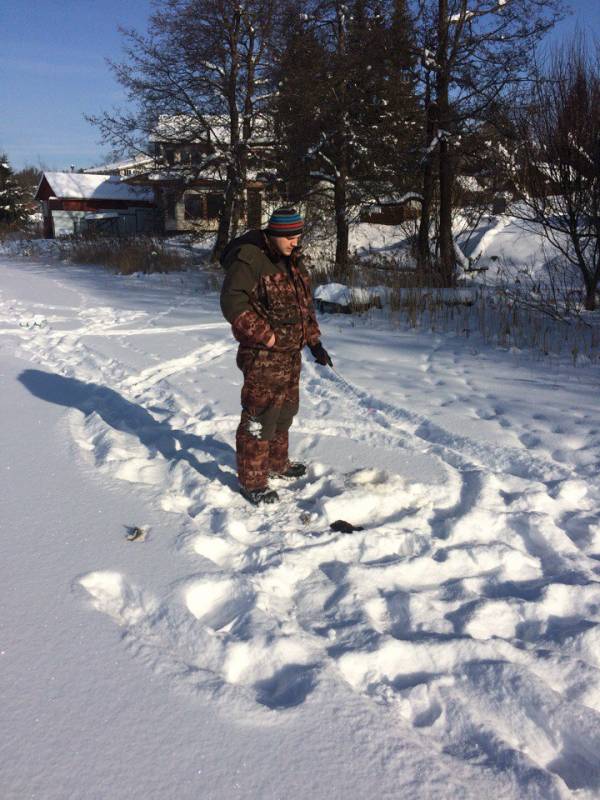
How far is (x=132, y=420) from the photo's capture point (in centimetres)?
496

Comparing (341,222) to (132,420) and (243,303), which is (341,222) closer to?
(132,420)

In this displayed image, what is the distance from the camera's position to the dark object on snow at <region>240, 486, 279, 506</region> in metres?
3.52

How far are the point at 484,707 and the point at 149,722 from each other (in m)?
1.08

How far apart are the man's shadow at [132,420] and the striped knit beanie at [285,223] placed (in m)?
1.53

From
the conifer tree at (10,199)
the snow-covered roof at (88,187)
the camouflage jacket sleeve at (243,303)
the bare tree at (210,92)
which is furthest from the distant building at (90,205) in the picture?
the camouflage jacket sleeve at (243,303)

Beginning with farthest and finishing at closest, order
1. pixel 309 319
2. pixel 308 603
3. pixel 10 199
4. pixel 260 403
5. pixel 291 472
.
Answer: pixel 10 199, pixel 291 472, pixel 309 319, pixel 260 403, pixel 308 603

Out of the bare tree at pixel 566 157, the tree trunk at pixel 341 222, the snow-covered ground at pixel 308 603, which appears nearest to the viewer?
the snow-covered ground at pixel 308 603

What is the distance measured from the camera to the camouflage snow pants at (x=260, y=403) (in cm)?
346

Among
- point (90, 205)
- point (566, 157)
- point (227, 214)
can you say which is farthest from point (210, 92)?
point (90, 205)

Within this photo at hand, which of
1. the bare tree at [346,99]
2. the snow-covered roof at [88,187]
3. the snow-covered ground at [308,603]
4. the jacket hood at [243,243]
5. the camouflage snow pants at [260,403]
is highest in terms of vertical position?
the snow-covered roof at [88,187]

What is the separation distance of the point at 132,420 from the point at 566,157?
5.91 m

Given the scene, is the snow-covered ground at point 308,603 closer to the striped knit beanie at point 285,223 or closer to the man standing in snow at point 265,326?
the man standing in snow at point 265,326

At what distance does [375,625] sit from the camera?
245 centimetres

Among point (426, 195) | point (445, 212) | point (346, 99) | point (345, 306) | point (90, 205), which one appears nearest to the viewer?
point (345, 306)
